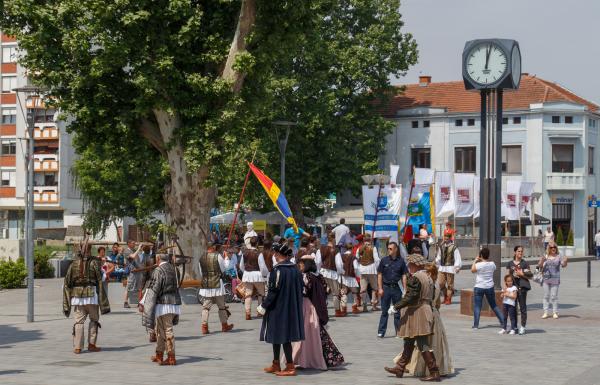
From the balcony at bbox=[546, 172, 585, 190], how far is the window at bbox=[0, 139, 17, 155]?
128 ft

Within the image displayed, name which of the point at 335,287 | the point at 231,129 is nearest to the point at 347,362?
the point at 335,287

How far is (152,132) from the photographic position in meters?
27.7

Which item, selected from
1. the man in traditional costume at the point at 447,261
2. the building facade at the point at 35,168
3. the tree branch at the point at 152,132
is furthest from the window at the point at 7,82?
the man in traditional costume at the point at 447,261

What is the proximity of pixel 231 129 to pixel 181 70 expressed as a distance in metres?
1.99

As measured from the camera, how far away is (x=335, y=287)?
23312mm

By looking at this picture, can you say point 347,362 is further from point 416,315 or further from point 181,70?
point 181,70

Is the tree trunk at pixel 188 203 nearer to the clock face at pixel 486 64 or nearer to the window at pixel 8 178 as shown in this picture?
the clock face at pixel 486 64

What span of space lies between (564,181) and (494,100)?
42594 millimetres

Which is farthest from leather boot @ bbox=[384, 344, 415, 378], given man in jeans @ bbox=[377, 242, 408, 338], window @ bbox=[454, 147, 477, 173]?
window @ bbox=[454, 147, 477, 173]

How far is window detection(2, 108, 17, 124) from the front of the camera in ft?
252

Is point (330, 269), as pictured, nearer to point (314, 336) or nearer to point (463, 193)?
point (314, 336)

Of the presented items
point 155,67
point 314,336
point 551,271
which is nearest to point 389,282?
point 314,336

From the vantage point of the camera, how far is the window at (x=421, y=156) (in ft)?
221

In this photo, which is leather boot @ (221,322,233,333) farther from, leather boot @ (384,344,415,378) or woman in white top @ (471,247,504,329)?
leather boot @ (384,344,415,378)
